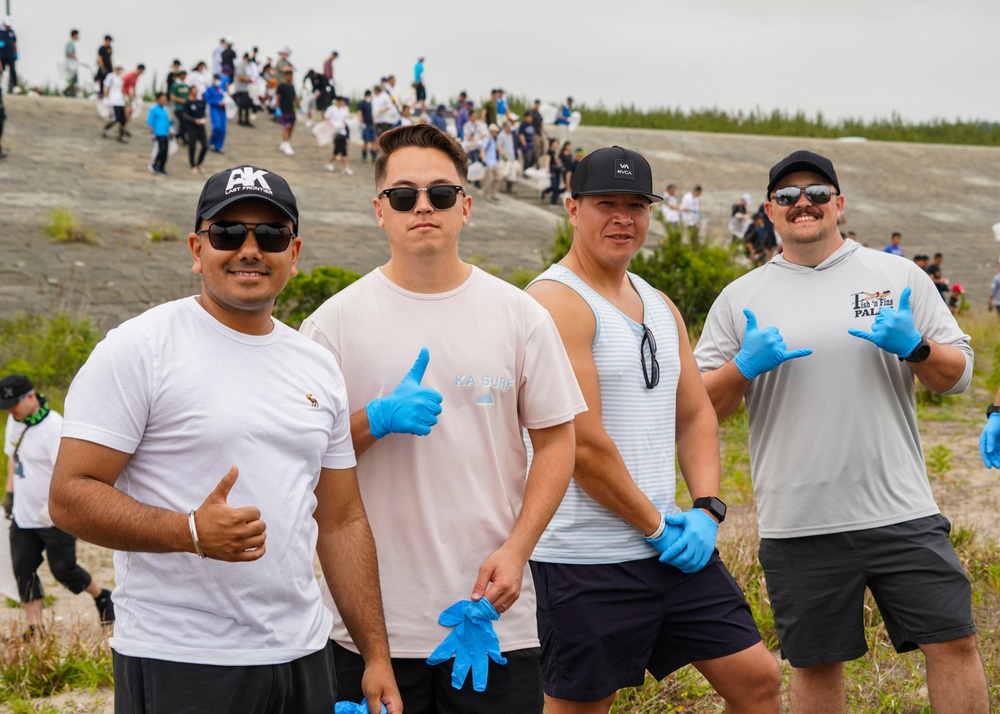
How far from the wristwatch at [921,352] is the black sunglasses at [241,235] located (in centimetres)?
212

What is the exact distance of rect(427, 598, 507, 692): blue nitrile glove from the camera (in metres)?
2.50

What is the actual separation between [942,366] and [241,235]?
7.73 feet

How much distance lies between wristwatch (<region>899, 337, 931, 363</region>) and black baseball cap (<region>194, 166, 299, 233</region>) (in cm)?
209

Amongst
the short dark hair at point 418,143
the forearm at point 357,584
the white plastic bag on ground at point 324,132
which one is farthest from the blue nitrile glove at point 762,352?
the white plastic bag on ground at point 324,132

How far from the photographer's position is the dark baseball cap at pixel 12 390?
6.69 metres

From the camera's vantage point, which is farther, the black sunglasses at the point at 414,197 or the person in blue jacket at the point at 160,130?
the person in blue jacket at the point at 160,130

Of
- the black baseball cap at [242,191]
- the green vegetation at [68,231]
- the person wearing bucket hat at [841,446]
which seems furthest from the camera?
the green vegetation at [68,231]

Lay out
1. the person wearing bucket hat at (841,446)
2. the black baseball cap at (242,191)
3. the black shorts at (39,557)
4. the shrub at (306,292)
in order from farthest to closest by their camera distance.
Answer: the shrub at (306,292) < the black shorts at (39,557) < the person wearing bucket hat at (841,446) < the black baseball cap at (242,191)

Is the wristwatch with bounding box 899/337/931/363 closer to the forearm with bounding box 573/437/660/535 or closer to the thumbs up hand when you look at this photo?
the forearm with bounding box 573/437/660/535

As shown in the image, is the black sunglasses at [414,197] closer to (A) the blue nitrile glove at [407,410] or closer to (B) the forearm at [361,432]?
(A) the blue nitrile glove at [407,410]

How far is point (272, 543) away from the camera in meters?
2.24

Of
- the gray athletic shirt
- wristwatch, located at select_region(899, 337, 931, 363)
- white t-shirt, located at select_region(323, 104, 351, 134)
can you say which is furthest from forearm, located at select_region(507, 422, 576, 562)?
white t-shirt, located at select_region(323, 104, 351, 134)

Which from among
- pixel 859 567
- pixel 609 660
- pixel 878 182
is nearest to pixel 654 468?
pixel 609 660

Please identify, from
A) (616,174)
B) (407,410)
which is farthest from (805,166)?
(407,410)
